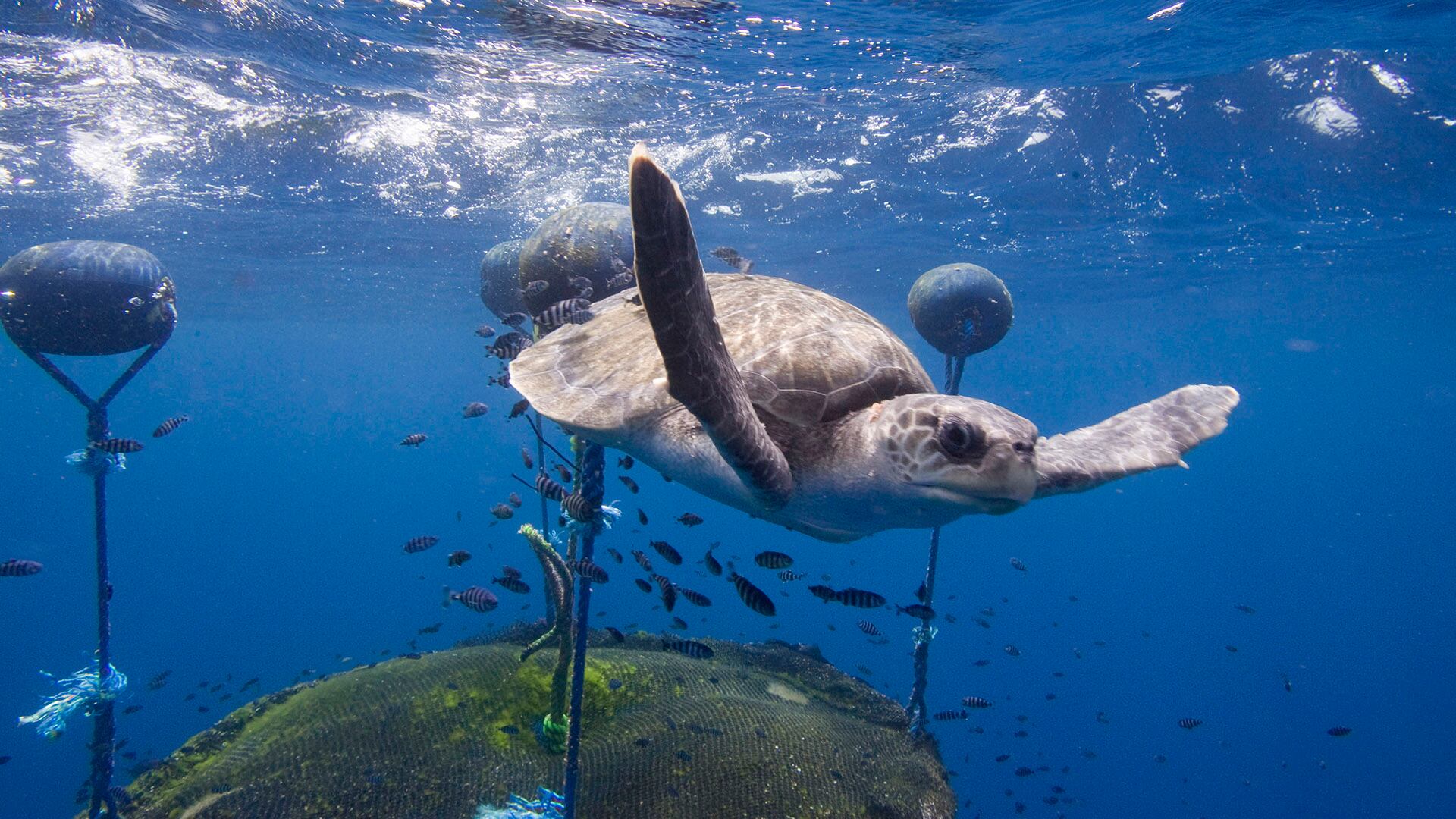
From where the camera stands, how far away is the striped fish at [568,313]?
4.75m

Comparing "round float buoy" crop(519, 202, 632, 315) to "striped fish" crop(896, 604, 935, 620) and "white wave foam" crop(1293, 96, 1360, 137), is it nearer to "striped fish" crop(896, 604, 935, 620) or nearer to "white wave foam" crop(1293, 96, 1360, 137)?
"striped fish" crop(896, 604, 935, 620)

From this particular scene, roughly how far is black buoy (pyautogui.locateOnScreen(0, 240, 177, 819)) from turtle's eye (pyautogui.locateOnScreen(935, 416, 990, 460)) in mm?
6492

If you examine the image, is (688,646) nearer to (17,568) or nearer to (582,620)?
(582,620)

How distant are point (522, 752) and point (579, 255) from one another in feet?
12.5

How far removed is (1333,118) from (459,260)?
25091 mm

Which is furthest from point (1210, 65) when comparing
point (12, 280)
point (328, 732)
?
point (12, 280)

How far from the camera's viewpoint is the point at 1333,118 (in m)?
12.5

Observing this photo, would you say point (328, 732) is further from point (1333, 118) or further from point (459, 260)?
point (459, 260)

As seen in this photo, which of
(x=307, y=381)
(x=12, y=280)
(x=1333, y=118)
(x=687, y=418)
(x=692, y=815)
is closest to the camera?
(x=687, y=418)

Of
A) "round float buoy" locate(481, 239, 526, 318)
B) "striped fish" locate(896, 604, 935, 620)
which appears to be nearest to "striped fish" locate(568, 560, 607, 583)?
"striped fish" locate(896, 604, 935, 620)

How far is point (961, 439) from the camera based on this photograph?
246 cm

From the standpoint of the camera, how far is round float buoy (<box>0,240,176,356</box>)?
5.43 m

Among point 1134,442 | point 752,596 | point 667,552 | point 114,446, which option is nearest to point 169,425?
point 114,446

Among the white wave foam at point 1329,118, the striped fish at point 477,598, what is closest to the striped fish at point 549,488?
the striped fish at point 477,598
